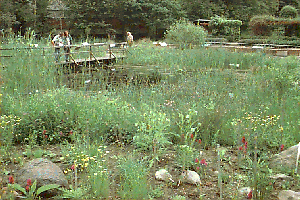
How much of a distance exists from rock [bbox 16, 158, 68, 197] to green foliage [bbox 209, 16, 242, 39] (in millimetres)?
21585

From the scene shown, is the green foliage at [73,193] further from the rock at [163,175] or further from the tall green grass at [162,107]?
the rock at [163,175]

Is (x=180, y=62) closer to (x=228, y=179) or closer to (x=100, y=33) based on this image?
(x=228, y=179)

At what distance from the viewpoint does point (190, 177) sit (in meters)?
3.24

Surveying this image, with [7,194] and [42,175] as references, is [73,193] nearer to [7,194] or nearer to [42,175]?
[42,175]

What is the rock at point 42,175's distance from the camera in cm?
285

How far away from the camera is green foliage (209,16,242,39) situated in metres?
23.1

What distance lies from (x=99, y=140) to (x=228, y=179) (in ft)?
5.16

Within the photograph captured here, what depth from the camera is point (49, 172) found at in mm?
2928

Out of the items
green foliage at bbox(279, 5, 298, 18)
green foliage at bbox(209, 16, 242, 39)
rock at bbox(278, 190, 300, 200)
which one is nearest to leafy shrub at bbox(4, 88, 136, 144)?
rock at bbox(278, 190, 300, 200)

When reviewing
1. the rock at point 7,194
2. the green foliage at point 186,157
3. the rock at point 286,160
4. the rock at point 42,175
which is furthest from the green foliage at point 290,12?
the rock at point 7,194

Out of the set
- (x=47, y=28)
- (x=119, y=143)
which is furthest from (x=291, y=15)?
(x=119, y=143)

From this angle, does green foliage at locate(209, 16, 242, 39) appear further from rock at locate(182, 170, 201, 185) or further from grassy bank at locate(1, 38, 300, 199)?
rock at locate(182, 170, 201, 185)

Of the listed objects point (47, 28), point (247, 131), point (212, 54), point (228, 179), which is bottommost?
point (228, 179)

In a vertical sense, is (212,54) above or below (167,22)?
below
